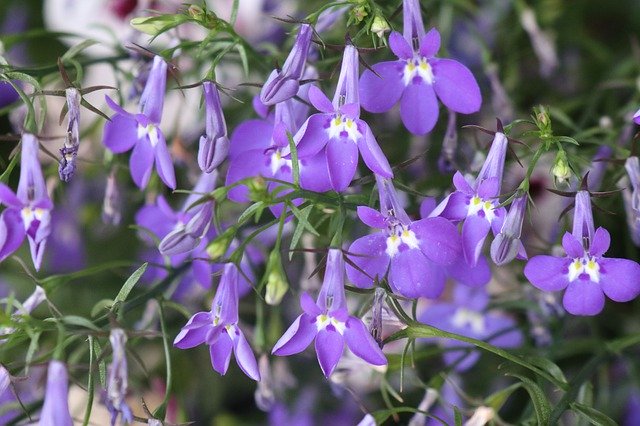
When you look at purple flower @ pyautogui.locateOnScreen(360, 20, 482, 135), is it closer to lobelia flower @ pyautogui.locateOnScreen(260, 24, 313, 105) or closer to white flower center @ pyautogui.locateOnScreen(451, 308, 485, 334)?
lobelia flower @ pyautogui.locateOnScreen(260, 24, 313, 105)

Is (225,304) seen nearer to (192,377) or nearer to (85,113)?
(192,377)

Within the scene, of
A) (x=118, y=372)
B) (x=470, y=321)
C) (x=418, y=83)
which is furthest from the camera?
(x=470, y=321)

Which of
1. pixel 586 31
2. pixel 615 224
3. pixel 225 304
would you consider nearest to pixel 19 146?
pixel 225 304

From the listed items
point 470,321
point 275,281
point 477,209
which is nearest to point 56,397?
point 275,281

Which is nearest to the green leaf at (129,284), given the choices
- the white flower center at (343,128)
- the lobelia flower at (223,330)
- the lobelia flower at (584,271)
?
the lobelia flower at (223,330)

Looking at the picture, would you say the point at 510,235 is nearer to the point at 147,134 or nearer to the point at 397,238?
the point at 397,238
